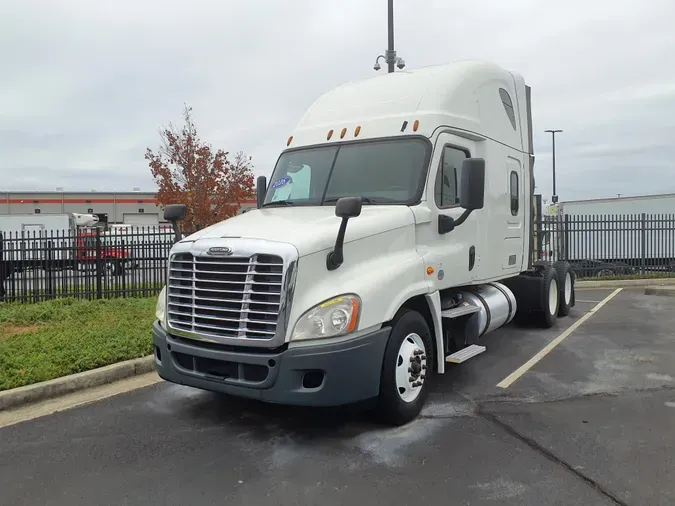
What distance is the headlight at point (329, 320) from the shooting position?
417 cm

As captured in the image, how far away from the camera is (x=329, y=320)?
419cm

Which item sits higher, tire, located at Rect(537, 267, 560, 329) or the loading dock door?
the loading dock door

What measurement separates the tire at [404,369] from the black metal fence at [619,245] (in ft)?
44.2

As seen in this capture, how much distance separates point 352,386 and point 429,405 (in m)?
1.35

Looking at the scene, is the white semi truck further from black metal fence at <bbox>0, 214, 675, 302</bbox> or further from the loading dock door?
the loading dock door

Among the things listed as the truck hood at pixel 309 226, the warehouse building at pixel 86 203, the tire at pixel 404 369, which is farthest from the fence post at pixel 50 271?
the warehouse building at pixel 86 203

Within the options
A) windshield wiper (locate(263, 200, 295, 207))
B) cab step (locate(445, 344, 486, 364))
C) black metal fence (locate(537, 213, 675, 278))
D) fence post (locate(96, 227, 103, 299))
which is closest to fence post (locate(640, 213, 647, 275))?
black metal fence (locate(537, 213, 675, 278))

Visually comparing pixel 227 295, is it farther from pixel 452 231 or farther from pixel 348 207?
pixel 452 231

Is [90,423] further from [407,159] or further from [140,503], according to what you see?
[407,159]

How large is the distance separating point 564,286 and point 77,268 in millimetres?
9865

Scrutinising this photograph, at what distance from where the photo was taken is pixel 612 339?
817 cm

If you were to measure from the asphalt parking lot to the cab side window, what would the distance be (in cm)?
196

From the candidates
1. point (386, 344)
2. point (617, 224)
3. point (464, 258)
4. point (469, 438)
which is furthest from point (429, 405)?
point (617, 224)

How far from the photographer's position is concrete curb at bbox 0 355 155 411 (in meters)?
5.35
